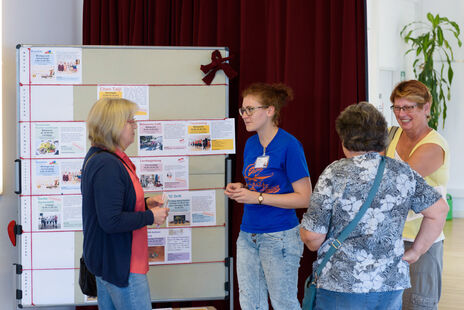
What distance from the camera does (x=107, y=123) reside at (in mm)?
1844

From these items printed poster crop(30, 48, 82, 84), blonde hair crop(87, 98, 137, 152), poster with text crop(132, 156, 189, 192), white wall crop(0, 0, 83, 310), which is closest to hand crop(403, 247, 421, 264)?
blonde hair crop(87, 98, 137, 152)

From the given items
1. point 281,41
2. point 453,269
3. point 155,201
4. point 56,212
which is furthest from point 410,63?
point 155,201

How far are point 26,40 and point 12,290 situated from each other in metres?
1.51

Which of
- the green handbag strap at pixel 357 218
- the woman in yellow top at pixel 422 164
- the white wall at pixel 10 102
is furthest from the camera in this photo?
the white wall at pixel 10 102

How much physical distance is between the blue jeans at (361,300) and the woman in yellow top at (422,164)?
53 centimetres

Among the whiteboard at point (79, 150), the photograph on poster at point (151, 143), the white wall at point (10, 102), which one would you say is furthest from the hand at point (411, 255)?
the white wall at point (10, 102)

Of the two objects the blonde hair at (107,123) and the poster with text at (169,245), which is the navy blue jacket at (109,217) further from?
the poster with text at (169,245)

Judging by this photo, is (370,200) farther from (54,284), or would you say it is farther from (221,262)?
(54,284)

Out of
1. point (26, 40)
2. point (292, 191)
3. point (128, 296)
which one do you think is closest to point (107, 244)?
point (128, 296)

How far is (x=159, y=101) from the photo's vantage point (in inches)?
115

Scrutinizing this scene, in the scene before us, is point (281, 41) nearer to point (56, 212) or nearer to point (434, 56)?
point (56, 212)

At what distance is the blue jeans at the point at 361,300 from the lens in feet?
A: 5.24

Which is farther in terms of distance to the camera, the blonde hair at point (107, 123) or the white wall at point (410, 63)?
the white wall at point (410, 63)

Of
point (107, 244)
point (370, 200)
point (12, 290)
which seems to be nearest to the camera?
point (370, 200)
